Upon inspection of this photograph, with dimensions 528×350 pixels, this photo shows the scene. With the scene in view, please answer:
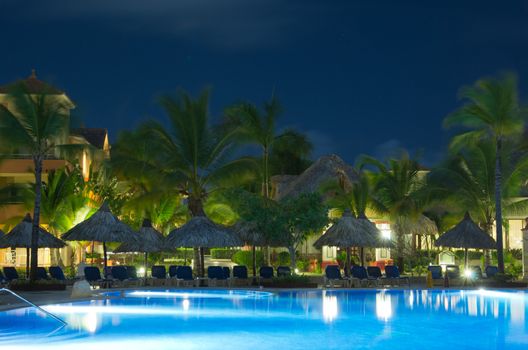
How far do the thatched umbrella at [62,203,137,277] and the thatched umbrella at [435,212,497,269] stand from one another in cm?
1077

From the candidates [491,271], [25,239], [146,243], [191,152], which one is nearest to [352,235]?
[491,271]

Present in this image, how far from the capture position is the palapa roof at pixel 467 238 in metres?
27.1

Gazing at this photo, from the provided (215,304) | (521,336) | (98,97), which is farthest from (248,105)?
(98,97)

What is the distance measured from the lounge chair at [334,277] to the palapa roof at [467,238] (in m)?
4.34

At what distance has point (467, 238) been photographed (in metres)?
27.2

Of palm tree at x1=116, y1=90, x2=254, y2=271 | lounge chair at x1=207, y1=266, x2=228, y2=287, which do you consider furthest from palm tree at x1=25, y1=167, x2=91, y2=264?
lounge chair at x1=207, y1=266, x2=228, y2=287

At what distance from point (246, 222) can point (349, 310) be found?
29.6 ft

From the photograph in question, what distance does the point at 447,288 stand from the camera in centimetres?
2486

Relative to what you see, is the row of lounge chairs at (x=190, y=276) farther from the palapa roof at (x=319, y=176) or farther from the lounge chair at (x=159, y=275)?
the palapa roof at (x=319, y=176)

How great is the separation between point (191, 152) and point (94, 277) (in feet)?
19.6

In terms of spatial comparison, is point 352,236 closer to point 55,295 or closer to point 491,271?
point 491,271

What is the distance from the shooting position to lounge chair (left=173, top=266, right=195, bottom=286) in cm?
2500

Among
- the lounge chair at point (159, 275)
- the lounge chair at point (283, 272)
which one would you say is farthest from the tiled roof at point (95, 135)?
the lounge chair at point (283, 272)

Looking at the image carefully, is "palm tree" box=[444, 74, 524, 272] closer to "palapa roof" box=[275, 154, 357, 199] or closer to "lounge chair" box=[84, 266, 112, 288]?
"palapa roof" box=[275, 154, 357, 199]
